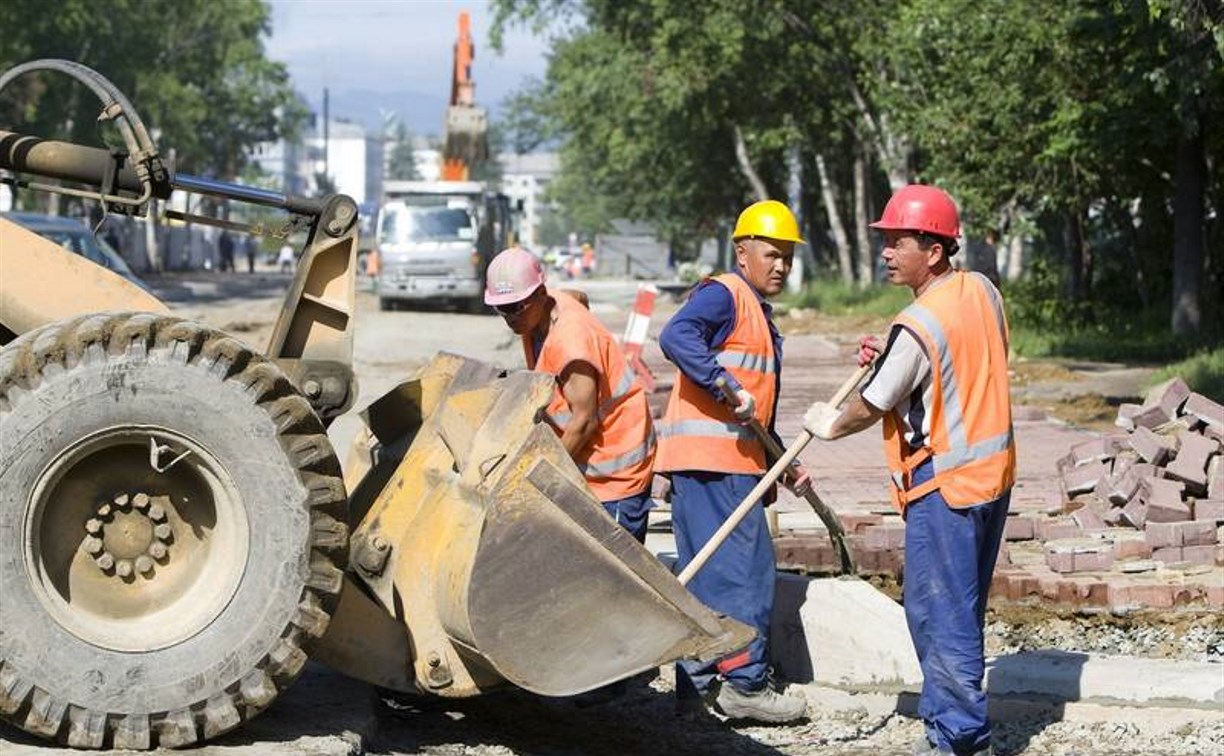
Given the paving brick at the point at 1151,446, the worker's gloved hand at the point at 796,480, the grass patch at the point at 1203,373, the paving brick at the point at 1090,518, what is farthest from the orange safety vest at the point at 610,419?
the grass patch at the point at 1203,373

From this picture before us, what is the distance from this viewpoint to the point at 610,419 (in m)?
7.25

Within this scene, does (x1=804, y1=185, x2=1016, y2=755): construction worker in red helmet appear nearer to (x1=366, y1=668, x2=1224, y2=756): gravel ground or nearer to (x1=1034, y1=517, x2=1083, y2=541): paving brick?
(x1=366, y1=668, x2=1224, y2=756): gravel ground

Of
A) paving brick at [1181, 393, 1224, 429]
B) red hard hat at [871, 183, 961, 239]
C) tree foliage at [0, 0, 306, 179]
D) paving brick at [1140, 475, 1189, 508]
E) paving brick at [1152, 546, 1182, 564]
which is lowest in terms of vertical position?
paving brick at [1152, 546, 1182, 564]

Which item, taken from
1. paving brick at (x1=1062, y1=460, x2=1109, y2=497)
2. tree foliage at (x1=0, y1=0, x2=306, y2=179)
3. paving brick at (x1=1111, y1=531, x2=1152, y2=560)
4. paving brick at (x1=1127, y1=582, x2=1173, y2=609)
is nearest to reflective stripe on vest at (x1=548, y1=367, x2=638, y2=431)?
paving brick at (x1=1127, y1=582, x2=1173, y2=609)

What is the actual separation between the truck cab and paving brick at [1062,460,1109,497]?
28.1 m

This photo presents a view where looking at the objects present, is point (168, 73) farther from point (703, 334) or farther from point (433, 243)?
point (703, 334)

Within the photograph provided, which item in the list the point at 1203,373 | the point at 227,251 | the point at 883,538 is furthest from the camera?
the point at 227,251

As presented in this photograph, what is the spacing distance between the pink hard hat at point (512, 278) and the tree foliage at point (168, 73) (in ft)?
113

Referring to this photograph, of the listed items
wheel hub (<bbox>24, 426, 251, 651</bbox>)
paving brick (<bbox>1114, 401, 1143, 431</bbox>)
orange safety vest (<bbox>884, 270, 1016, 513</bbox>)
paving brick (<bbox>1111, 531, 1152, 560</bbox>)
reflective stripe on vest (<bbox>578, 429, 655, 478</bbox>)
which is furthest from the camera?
paving brick (<bbox>1114, 401, 1143, 431</bbox>)

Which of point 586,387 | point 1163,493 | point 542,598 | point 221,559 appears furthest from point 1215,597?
point 221,559

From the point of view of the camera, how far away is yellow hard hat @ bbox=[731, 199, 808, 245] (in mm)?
7105

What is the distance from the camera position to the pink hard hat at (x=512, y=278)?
23.3 ft

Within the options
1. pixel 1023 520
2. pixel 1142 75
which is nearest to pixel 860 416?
pixel 1023 520

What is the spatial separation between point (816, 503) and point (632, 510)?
2.77ft
